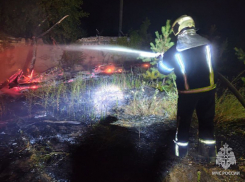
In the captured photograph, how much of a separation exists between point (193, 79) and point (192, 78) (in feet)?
0.07

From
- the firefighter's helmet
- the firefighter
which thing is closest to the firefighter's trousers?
the firefighter

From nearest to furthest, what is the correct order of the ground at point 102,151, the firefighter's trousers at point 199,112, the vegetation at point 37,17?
the ground at point 102,151 < the firefighter's trousers at point 199,112 < the vegetation at point 37,17

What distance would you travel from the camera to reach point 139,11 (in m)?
28.5

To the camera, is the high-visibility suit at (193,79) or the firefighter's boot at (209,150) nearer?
the high-visibility suit at (193,79)

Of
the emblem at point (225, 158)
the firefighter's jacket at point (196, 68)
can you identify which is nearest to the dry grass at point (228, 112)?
the emblem at point (225, 158)

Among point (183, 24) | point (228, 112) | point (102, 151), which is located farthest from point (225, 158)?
point (183, 24)

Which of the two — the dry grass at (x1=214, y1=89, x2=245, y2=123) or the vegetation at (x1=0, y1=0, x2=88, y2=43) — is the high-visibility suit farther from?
the vegetation at (x1=0, y1=0, x2=88, y2=43)

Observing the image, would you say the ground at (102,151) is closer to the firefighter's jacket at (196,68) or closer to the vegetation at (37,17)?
the firefighter's jacket at (196,68)

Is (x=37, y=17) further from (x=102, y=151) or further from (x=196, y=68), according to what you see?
(x=196, y=68)

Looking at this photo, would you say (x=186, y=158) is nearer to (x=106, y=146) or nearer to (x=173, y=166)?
(x=173, y=166)

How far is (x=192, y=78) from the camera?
2553 mm

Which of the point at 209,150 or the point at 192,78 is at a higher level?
the point at 192,78

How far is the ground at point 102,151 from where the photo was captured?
251 cm

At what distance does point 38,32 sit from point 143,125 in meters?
9.25
